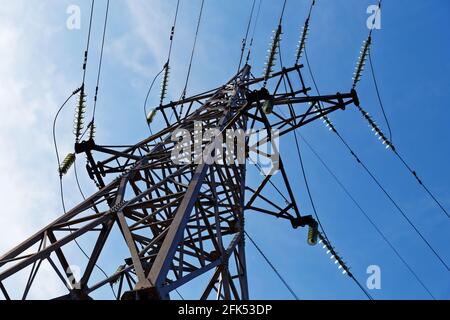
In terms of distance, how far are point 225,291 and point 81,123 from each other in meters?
5.81

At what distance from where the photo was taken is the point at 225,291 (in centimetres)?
919

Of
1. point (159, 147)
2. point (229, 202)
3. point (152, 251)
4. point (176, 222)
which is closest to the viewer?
point (176, 222)

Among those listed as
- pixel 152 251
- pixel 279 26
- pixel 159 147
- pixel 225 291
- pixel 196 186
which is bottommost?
pixel 225 291

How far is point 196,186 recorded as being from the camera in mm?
9156

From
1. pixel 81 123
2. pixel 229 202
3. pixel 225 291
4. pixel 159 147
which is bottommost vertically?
pixel 225 291

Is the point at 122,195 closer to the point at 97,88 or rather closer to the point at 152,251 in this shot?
the point at 152,251

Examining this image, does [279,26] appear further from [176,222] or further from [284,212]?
[176,222]

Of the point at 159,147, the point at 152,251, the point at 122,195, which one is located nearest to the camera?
the point at 152,251

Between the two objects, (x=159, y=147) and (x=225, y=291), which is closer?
(x=225, y=291)
